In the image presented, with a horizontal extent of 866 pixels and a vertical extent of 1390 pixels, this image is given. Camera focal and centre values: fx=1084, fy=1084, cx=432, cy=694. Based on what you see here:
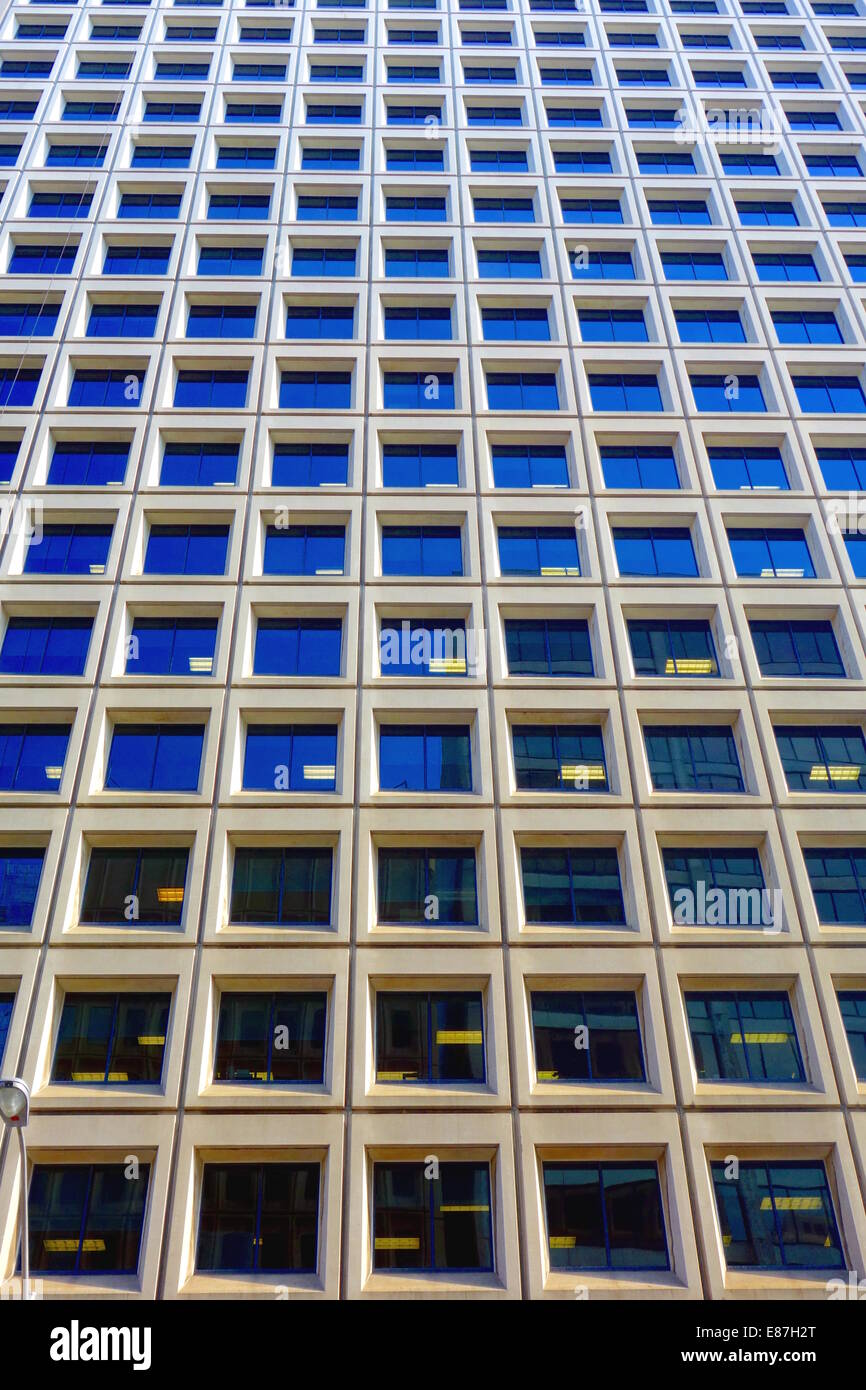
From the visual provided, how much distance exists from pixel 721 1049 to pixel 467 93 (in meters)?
34.4

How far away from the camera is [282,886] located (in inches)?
886

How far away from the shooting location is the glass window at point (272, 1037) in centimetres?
2047

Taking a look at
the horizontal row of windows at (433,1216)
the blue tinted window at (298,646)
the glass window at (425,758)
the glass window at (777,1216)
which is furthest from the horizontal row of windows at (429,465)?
the horizontal row of windows at (433,1216)

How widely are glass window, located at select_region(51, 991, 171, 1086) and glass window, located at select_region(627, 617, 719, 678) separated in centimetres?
1318

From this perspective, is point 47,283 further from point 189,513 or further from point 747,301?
point 747,301

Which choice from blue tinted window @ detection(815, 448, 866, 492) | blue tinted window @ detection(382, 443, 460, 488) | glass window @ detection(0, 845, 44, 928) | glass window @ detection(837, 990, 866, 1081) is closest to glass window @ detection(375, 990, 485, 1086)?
glass window @ detection(837, 990, 866, 1081)

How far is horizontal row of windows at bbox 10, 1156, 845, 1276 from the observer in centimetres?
1875

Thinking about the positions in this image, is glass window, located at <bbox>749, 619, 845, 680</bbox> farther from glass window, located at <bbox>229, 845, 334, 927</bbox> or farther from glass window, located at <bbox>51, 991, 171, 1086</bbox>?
glass window, located at <bbox>51, 991, 171, 1086</bbox>

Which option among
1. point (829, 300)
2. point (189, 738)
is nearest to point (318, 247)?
point (829, 300)

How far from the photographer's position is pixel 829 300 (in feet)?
109

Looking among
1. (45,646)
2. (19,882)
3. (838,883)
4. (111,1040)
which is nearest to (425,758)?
(111,1040)

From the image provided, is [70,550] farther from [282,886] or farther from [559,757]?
[559,757]

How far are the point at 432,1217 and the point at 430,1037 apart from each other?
3.16 metres
